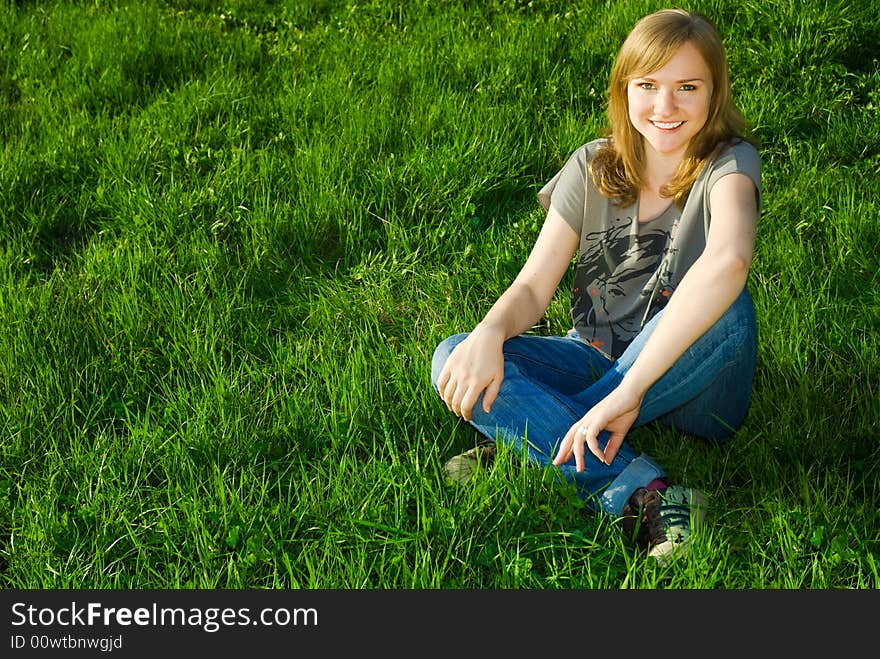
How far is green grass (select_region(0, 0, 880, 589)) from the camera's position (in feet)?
8.66

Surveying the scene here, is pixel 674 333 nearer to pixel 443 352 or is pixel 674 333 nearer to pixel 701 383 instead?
pixel 701 383

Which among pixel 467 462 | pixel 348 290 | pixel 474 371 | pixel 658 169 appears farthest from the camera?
pixel 348 290

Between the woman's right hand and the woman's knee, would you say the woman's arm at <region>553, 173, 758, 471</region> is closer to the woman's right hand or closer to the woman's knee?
the woman's right hand

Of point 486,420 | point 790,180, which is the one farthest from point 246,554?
point 790,180

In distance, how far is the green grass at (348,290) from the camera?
2.64 metres

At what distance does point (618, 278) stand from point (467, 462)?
76cm

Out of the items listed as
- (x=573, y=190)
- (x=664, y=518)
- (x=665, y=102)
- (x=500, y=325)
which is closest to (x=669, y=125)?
(x=665, y=102)

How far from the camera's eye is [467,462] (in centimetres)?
288

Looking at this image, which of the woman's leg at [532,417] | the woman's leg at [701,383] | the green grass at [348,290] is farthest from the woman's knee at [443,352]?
the woman's leg at [701,383]

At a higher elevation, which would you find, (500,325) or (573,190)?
(573,190)

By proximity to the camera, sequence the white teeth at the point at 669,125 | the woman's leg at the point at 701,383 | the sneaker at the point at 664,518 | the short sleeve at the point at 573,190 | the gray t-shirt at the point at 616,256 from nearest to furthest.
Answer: the sneaker at the point at 664,518, the woman's leg at the point at 701,383, the white teeth at the point at 669,125, the gray t-shirt at the point at 616,256, the short sleeve at the point at 573,190

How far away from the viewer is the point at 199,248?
3953 mm

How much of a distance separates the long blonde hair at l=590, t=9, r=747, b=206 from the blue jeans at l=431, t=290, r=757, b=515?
1.42 ft

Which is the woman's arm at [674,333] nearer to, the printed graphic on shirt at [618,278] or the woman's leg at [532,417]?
the woman's leg at [532,417]
